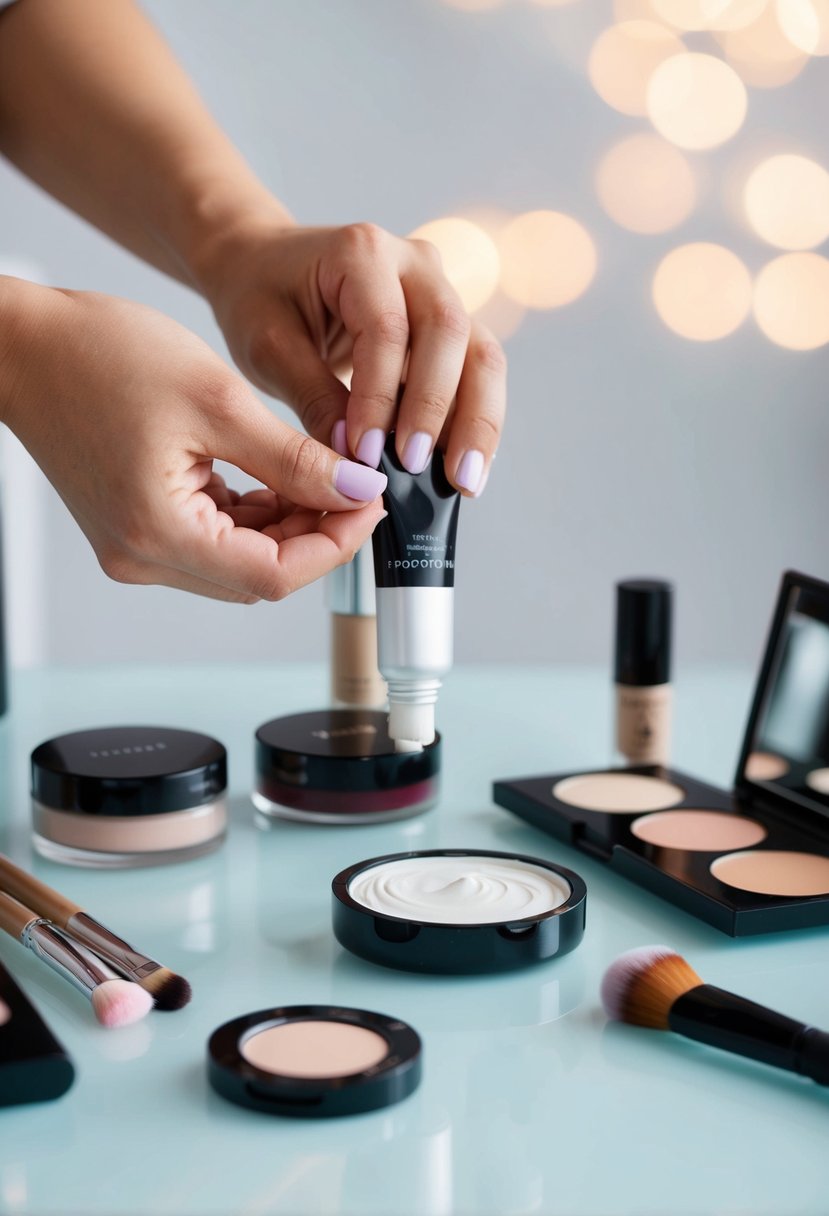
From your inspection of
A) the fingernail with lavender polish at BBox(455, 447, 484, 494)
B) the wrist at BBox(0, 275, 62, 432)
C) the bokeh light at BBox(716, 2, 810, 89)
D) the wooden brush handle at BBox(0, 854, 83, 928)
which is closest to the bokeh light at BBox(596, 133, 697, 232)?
the bokeh light at BBox(716, 2, 810, 89)

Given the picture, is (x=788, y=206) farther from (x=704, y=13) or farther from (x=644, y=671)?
(x=644, y=671)

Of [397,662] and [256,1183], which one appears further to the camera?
[397,662]

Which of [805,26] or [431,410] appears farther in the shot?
[805,26]

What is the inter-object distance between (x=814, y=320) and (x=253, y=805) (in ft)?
4.99

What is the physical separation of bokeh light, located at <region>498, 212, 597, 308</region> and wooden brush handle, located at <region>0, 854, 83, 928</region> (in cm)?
150

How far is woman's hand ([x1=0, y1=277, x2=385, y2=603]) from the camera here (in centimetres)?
63

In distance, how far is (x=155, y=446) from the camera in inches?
24.6

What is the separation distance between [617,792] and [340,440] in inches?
11.7

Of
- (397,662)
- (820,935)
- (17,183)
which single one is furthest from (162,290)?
(820,935)

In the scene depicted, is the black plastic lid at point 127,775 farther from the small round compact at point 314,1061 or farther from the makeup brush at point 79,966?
the small round compact at point 314,1061

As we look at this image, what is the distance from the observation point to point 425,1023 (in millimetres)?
560

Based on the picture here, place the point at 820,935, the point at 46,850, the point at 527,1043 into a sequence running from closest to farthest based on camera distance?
the point at 527,1043, the point at 820,935, the point at 46,850

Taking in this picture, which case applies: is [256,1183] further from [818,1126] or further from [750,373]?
[750,373]

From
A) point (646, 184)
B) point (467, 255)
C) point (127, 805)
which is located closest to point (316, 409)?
point (127, 805)
